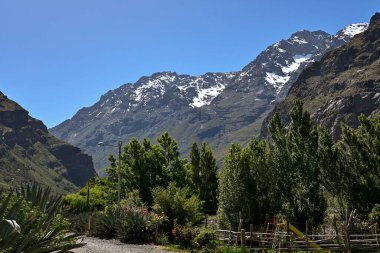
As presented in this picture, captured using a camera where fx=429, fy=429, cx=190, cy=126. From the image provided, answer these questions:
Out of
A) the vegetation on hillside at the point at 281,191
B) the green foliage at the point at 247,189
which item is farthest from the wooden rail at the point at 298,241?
the green foliage at the point at 247,189

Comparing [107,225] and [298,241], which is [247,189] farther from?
[107,225]

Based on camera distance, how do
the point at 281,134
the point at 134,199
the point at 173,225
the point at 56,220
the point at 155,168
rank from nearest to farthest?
the point at 56,220
the point at 173,225
the point at 281,134
the point at 134,199
the point at 155,168

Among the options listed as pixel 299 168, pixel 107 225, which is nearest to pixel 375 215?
pixel 299 168

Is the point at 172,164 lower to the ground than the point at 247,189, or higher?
higher

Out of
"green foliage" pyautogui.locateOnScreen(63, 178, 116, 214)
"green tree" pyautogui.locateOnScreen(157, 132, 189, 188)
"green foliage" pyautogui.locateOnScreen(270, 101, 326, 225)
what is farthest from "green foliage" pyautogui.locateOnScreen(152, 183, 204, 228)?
"green foliage" pyautogui.locateOnScreen(63, 178, 116, 214)

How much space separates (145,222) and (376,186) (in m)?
16.7

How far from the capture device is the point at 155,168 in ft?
169

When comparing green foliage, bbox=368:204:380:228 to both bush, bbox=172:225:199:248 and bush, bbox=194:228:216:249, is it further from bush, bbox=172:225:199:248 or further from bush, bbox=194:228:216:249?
bush, bbox=172:225:199:248

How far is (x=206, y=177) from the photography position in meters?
59.7

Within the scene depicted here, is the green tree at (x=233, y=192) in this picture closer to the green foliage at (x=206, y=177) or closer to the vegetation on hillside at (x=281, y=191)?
the vegetation on hillside at (x=281, y=191)

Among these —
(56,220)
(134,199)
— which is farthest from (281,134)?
(56,220)

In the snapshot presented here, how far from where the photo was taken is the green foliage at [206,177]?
5966cm

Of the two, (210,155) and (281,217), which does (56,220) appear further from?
(210,155)

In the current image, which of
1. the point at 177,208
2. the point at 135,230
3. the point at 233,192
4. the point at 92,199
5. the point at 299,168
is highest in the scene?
the point at 299,168
